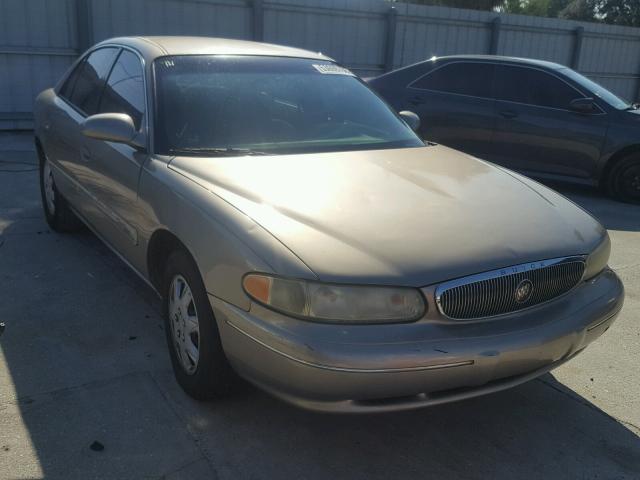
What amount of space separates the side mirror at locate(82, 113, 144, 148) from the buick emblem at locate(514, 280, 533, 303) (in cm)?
197

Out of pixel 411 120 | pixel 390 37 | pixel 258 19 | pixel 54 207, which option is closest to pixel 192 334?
pixel 411 120

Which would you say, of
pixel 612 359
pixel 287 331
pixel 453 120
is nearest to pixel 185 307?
pixel 287 331

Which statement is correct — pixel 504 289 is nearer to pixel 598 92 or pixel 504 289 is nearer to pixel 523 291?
pixel 523 291

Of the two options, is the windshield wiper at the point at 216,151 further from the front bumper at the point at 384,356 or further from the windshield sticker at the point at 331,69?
the windshield sticker at the point at 331,69

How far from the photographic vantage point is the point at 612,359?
353 cm

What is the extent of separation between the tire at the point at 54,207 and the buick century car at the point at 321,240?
1.29 metres

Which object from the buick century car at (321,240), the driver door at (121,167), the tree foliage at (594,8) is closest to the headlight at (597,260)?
the buick century car at (321,240)

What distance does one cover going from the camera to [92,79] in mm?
4535

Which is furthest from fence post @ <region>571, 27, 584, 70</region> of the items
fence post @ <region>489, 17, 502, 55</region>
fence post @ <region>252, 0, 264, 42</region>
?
fence post @ <region>252, 0, 264, 42</region>

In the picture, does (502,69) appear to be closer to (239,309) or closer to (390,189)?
(390,189)

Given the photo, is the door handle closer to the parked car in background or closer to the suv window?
the parked car in background

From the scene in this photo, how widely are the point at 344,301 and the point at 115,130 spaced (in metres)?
1.70

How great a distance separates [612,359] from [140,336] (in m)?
2.60

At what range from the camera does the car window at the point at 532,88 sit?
7559 mm
